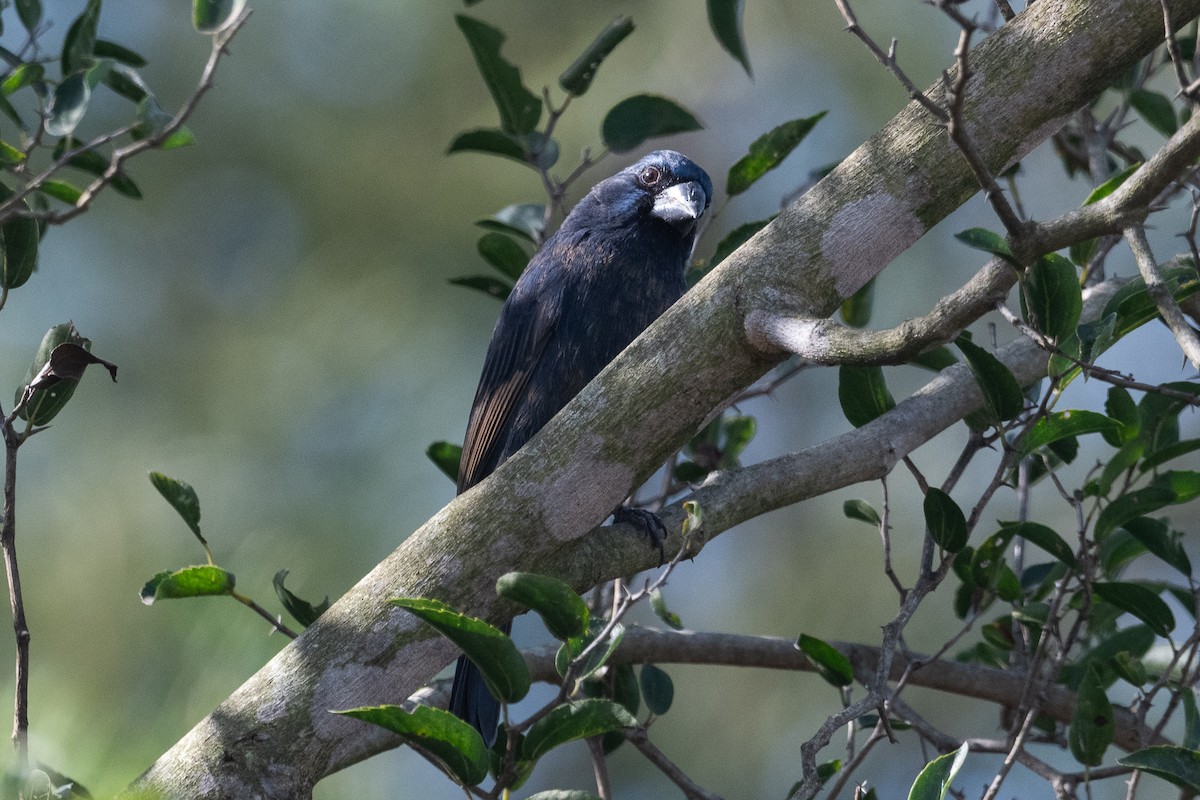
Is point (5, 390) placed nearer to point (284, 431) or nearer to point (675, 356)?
point (284, 431)

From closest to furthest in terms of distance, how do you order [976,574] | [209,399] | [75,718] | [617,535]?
[75,718] → [617,535] → [976,574] → [209,399]

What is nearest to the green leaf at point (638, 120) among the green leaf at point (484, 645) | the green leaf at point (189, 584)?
the green leaf at point (189, 584)

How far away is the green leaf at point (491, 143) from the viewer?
9.12 ft

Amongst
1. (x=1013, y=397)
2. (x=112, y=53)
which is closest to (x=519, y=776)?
(x=1013, y=397)

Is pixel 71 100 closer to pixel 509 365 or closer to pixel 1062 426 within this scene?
pixel 509 365

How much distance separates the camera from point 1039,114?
5.76 feet

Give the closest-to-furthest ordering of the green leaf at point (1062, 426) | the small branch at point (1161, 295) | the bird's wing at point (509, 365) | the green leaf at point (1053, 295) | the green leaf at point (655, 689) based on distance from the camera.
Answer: the small branch at point (1161, 295) → the green leaf at point (1053, 295) → the green leaf at point (1062, 426) → the green leaf at point (655, 689) → the bird's wing at point (509, 365)

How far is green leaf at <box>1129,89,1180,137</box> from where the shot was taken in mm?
2771

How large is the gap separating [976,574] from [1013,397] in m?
0.55

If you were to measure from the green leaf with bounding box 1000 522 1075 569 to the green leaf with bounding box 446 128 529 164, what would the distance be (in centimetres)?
141

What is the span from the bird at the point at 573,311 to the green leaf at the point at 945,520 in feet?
3.68

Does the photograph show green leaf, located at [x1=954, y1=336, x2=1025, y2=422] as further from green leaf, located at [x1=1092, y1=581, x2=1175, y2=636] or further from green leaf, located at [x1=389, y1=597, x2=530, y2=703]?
green leaf, located at [x1=389, y1=597, x2=530, y2=703]

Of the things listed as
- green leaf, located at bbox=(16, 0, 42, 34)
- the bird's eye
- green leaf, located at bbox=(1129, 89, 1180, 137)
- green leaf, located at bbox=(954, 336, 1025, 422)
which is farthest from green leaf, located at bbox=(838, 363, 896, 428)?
green leaf, located at bbox=(16, 0, 42, 34)

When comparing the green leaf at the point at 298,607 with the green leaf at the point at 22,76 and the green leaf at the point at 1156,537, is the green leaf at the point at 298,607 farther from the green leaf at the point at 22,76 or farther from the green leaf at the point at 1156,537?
the green leaf at the point at 1156,537
